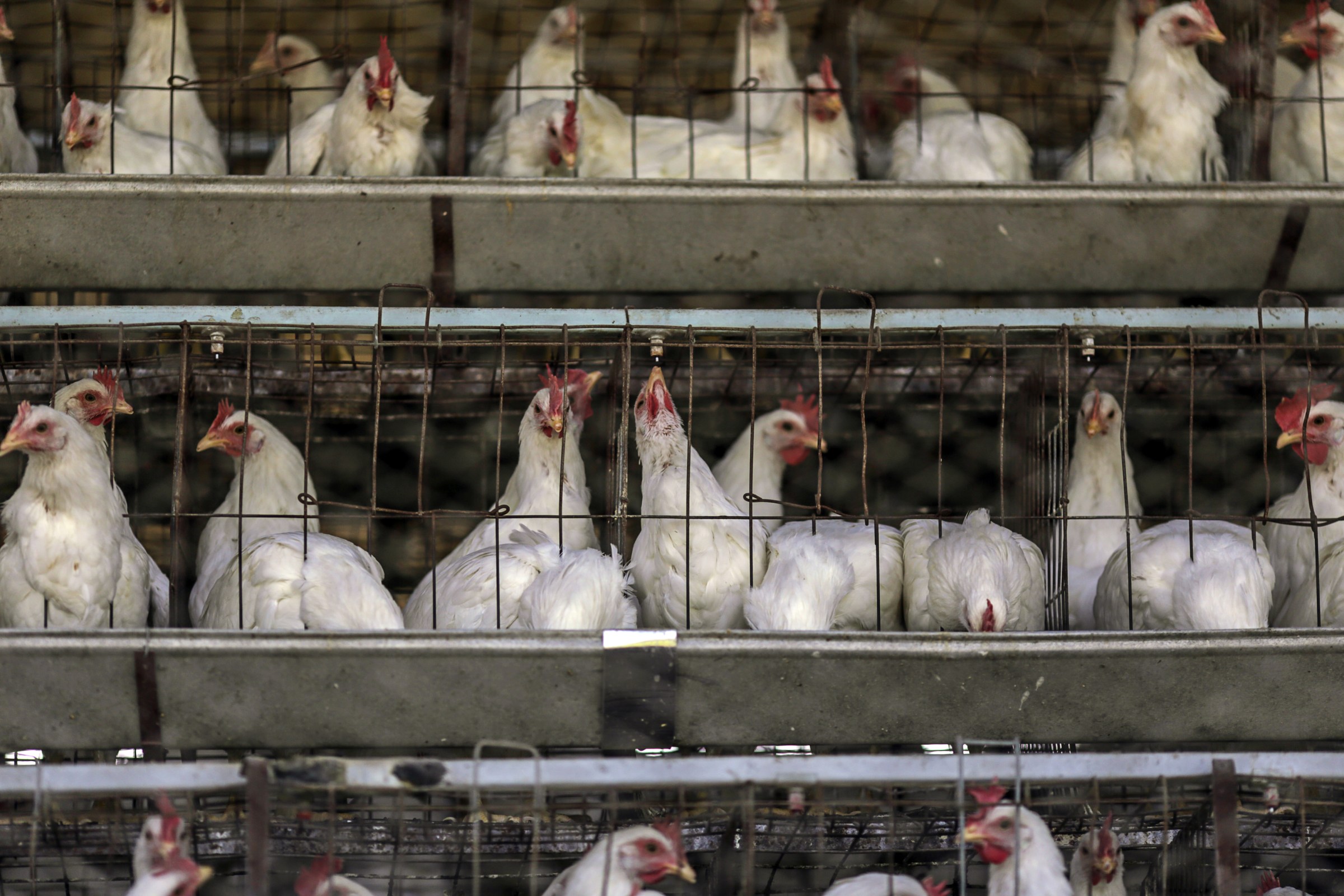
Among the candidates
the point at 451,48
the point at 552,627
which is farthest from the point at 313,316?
the point at 451,48

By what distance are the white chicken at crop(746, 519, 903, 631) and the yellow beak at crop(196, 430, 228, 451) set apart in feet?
4.95

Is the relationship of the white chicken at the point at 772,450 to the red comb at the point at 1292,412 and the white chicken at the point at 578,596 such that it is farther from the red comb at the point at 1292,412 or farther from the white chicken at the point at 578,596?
the red comb at the point at 1292,412

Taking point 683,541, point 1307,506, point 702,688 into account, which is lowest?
point 702,688

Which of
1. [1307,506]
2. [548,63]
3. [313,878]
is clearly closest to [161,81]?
[548,63]

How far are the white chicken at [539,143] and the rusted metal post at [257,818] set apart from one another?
7.30 feet

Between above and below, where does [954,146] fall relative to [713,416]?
above

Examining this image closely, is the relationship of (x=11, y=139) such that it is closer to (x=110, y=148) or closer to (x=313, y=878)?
(x=110, y=148)

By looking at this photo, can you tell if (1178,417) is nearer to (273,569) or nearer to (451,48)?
(451,48)

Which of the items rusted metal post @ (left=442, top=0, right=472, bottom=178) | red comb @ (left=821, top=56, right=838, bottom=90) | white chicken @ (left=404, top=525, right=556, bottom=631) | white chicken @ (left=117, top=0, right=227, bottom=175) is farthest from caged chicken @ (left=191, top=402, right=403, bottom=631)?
red comb @ (left=821, top=56, right=838, bottom=90)

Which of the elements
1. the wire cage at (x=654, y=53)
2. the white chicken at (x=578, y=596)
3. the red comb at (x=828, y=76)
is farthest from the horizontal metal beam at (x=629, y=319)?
the wire cage at (x=654, y=53)

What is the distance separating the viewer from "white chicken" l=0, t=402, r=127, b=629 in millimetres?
Answer: 3672

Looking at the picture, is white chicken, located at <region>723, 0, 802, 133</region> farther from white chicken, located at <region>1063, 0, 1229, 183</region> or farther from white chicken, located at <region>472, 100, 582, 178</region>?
white chicken, located at <region>1063, 0, 1229, 183</region>

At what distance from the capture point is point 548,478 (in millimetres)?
4336

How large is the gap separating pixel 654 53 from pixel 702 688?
326 cm
